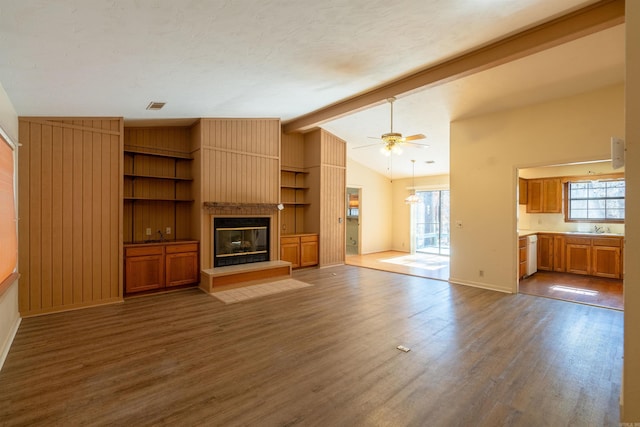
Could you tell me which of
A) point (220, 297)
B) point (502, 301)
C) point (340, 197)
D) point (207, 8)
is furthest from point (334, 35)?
point (340, 197)

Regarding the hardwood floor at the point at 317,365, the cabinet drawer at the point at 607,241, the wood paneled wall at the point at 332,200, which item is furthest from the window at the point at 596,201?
the wood paneled wall at the point at 332,200

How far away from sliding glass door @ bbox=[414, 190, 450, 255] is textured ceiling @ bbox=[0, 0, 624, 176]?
547cm

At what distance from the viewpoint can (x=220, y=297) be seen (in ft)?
16.3

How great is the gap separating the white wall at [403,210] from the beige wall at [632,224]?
352 inches

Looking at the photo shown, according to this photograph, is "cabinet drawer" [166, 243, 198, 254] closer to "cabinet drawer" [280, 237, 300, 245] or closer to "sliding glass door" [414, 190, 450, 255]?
"cabinet drawer" [280, 237, 300, 245]

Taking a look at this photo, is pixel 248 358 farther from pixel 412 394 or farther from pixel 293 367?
pixel 412 394

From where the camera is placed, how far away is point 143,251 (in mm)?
5031

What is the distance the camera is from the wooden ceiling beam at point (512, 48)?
2.89 metres

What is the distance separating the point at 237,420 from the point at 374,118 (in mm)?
5717

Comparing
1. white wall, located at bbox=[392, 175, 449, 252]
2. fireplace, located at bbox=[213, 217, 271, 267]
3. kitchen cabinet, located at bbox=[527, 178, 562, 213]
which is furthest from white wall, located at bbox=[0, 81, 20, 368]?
white wall, located at bbox=[392, 175, 449, 252]

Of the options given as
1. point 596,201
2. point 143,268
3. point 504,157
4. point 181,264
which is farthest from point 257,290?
point 596,201

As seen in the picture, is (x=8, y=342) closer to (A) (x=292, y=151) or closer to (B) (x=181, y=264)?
(B) (x=181, y=264)

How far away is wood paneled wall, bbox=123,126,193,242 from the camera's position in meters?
5.50

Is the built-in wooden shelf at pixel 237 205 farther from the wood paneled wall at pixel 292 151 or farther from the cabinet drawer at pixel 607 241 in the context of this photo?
the cabinet drawer at pixel 607 241
